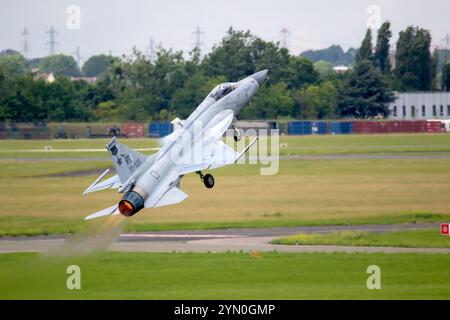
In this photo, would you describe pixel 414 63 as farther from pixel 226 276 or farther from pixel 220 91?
pixel 226 276

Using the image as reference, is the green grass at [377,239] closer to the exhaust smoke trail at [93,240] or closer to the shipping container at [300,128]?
the exhaust smoke trail at [93,240]

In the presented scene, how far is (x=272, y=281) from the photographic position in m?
45.1

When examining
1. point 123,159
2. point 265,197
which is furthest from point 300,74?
point 123,159

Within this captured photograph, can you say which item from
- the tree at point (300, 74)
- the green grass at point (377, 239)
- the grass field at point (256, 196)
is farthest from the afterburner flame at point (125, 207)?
the tree at point (300, 74)

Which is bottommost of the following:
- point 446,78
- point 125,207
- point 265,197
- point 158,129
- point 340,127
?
point 265,197

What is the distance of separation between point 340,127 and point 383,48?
4225 cm

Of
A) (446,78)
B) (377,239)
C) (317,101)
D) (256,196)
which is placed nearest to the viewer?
(377,239)

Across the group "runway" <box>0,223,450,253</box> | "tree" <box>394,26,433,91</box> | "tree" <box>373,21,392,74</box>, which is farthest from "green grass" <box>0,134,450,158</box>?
"runway" <box>0,223,450,253</box>

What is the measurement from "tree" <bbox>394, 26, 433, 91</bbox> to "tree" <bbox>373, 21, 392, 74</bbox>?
423 cm

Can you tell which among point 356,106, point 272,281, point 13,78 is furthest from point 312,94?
point 272,281

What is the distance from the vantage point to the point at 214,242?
187 feet

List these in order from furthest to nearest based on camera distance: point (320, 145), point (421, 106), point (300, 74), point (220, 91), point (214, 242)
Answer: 1. point (421, 106)
2. point (300, 74)
3. point (320, 145)
4. point (214, 242)
5. point (220, 91)

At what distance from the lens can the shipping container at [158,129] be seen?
4800 inches
